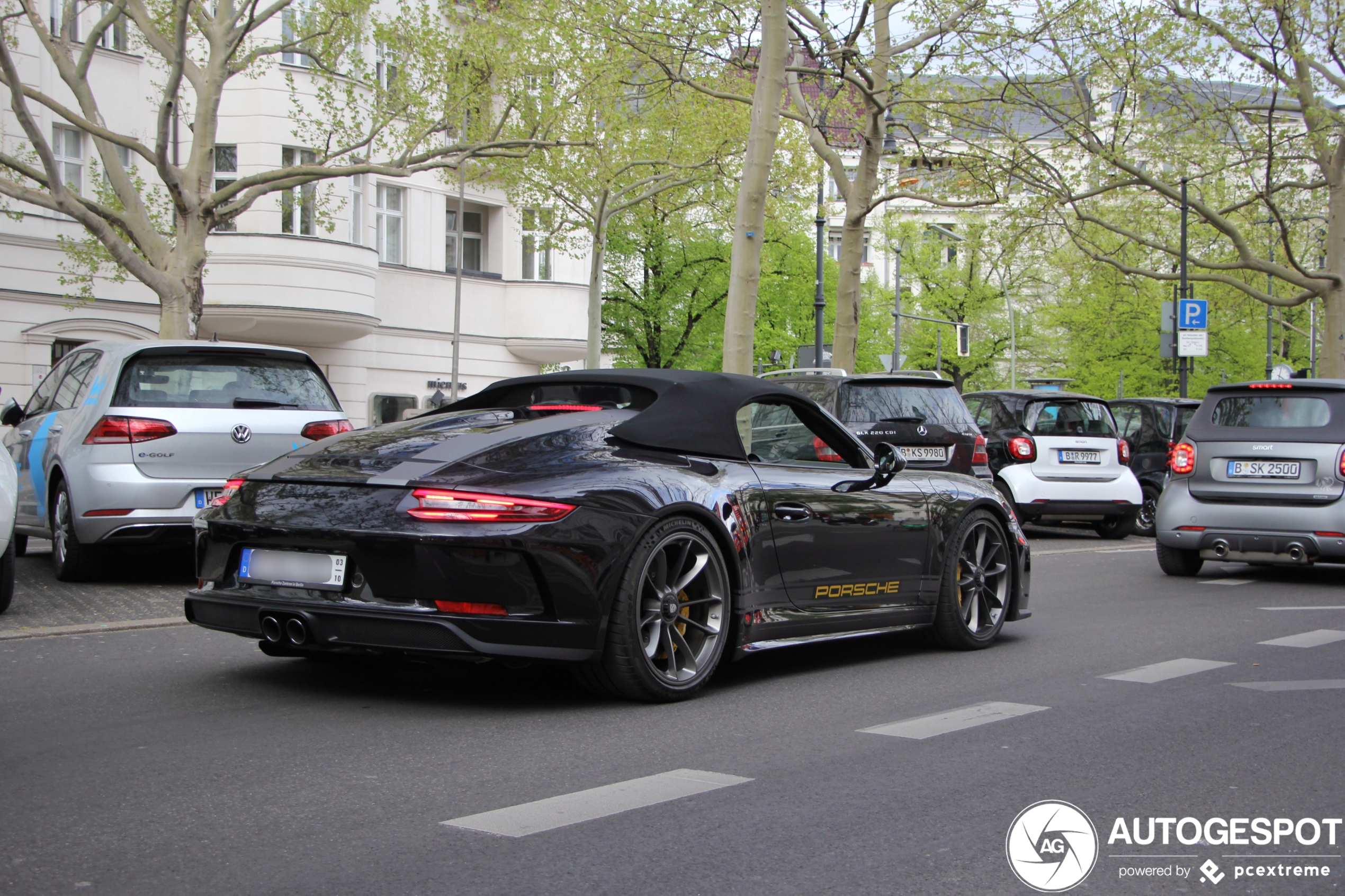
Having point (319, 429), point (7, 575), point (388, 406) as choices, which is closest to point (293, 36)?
point (388, 406)

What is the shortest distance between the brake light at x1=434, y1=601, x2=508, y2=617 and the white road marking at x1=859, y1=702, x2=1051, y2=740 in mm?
1430

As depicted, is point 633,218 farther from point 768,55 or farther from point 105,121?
point 768,55

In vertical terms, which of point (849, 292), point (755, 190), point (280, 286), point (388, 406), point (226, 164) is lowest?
point (388, 406)

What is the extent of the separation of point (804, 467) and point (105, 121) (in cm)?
2503

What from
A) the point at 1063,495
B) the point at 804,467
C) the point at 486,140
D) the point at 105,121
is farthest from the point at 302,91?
the point at 804,467

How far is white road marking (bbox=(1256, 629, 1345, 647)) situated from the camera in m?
8.31

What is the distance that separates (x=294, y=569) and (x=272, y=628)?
9.4 inches

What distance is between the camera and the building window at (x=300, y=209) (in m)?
30.9

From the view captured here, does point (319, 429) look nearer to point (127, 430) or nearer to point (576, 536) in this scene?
point (127, 430)

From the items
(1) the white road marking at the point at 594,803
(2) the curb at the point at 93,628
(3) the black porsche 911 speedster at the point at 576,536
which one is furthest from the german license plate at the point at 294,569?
(2) the curb at the point at 93,628

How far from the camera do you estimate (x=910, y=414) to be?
49.6ft

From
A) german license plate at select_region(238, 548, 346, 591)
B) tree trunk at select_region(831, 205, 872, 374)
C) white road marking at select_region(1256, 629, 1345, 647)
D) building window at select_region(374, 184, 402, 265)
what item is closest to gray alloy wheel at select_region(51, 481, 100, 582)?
german license plate at select_region(238, 548, 346, 591)

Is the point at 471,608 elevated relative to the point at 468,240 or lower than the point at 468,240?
lower

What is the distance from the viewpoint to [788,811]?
4246mm
